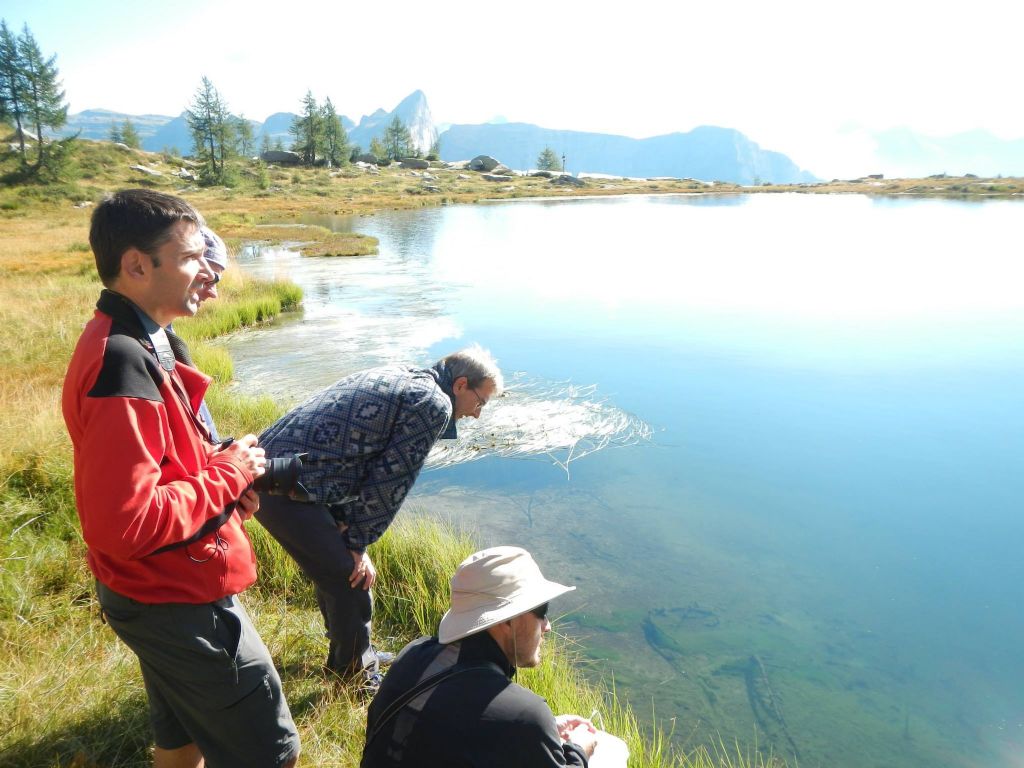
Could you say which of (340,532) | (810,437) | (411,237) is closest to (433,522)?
(340,532)

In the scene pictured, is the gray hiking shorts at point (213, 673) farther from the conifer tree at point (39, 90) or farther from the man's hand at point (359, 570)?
the conifer tree at point (39, 90)

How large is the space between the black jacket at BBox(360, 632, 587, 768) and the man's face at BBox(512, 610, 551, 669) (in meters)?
0.18

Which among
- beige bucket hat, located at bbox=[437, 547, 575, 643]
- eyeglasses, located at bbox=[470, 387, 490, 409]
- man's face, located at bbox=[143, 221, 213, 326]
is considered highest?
man's face, located at bbox=[143, 221, 213, 326]

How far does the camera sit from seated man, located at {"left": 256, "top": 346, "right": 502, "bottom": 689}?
2750 mm

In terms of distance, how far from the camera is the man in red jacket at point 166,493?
5.41ft

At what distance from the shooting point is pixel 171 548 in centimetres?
186

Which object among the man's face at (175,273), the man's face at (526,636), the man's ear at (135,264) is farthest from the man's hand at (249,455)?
the man's face at (526,636)

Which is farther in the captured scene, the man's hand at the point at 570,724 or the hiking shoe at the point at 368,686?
the hiking shoe at the point at 368,686

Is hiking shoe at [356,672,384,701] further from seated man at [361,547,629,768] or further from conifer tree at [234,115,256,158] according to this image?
conifer tree at [234,115,256,158]

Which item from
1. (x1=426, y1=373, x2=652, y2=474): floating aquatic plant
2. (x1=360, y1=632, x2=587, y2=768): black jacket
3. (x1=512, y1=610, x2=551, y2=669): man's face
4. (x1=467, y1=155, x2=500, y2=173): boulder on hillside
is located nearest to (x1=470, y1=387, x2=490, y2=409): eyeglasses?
(x1=512, y1=610, x2=551, y2=669): man's face

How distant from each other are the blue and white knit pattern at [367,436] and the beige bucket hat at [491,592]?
34.4 inches

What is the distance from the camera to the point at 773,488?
6984mm

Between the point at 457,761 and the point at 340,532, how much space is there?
4.80ft

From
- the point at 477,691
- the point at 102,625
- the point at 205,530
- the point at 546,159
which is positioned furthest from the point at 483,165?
the point at 477,691
